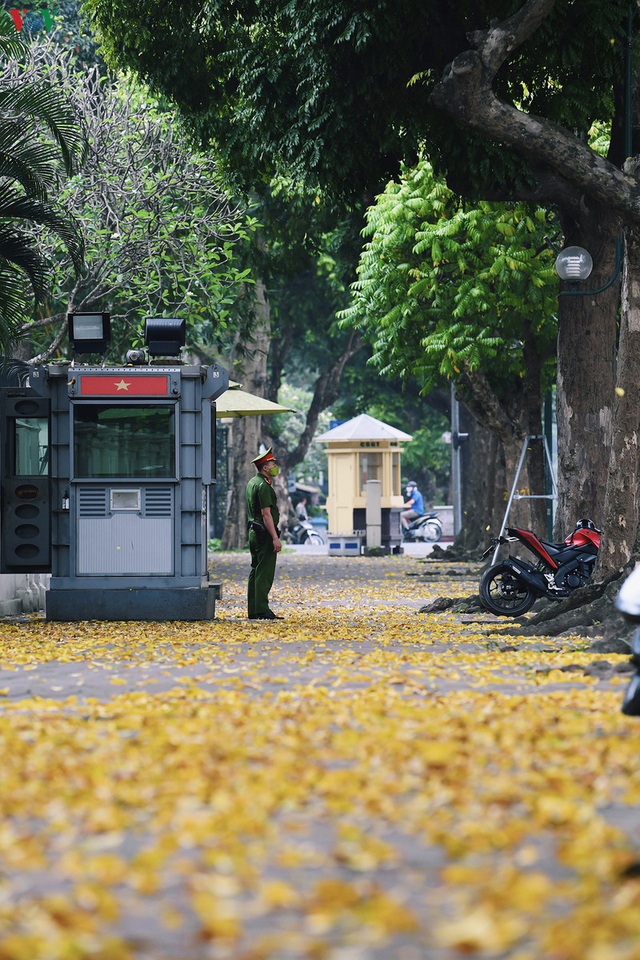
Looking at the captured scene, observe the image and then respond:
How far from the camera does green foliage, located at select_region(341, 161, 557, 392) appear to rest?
23781 mm

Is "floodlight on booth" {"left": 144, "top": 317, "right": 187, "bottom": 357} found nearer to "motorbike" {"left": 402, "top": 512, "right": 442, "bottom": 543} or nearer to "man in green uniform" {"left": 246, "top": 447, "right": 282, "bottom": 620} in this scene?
"man in green uniform" {"left": 246, "top": 447, "right": 282, "bottom": 620}

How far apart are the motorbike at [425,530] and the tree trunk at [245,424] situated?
12.0 meters

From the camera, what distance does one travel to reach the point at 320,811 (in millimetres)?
5992

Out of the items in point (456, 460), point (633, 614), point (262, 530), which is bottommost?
point (633, 614)

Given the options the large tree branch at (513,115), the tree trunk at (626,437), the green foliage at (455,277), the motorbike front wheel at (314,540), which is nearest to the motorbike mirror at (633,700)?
the tree trunk at (626,437)

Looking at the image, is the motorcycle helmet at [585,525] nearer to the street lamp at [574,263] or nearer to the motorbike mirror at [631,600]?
the street lamp at [574,263]

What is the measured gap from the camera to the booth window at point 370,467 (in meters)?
37.6

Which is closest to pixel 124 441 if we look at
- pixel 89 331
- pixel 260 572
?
pixel 89 331

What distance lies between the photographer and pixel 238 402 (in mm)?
22016

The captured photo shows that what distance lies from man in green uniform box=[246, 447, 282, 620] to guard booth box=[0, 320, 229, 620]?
54 centimetres

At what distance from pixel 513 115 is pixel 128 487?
Result: 5.39 meters

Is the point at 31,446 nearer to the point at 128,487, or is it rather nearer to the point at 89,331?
the point at 128,487

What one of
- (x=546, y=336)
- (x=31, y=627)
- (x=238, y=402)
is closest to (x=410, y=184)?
(x=546, y=336)

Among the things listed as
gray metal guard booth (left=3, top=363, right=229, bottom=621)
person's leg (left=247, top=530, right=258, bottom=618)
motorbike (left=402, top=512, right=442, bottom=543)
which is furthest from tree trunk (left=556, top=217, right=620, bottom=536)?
motorbike (left=402, top=512, right=442, bottom=543)
